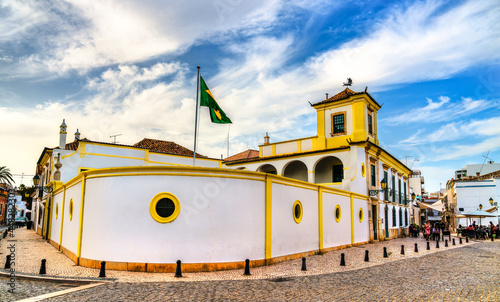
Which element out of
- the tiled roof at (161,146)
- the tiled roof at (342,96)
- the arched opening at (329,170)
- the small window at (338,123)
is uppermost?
the tiled roof at (342,96)

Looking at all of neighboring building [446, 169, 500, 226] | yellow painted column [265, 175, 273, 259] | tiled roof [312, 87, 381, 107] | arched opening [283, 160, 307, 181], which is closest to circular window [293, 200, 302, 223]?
yellow painted column [265, 175, 273, 259]

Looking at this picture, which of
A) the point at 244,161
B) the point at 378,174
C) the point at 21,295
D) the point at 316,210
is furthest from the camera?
the point at 244,161

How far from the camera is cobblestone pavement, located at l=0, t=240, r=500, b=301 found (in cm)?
797

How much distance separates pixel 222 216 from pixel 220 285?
2.92 m

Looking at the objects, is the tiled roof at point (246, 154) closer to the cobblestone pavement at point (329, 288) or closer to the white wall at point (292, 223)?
the white wall at point (292, 223)

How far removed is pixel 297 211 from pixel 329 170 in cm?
1402

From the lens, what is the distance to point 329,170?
28.5 meters

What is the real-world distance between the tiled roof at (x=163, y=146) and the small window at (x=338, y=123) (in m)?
12.3

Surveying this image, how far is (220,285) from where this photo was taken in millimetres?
9242

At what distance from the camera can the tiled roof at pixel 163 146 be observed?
31070 millimetres

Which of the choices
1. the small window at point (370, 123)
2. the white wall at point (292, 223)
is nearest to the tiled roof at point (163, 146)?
the small window at point (370, 123)

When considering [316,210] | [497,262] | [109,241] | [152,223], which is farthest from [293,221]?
[497,262]

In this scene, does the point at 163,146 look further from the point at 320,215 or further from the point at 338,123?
the point at 320,215

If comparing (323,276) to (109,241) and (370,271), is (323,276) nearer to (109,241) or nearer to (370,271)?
(370,271)
